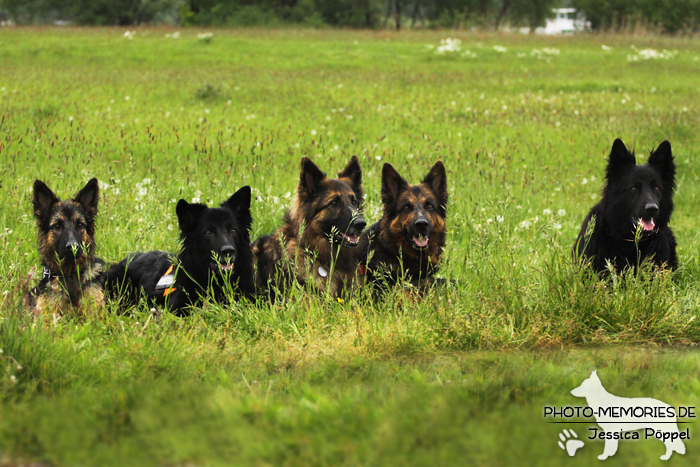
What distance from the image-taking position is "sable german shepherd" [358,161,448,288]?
5891mm

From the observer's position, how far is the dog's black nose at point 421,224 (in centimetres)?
575

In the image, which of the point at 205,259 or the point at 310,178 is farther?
the point at 310,178

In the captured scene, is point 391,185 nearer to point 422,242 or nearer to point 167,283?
point 422,242

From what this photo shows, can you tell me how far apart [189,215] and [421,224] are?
204 centimetres

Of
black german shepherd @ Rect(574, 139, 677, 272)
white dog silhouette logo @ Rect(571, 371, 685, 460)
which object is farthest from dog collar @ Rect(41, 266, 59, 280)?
black german shepherd @ Rect(574, 139, 677, 272)

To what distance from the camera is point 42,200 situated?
17.4ft

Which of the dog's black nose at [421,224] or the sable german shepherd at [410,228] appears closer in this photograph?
the dog's black nose at [421,224]

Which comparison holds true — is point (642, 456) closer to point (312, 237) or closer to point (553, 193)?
point (312, 237)

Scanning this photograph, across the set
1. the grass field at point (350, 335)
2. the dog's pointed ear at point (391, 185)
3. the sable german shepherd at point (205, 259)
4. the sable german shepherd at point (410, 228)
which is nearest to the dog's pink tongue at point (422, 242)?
the sable german shepherd at point (410, 228)

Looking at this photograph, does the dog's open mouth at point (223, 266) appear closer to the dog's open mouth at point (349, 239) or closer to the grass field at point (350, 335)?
the grass field at point (350, 335)

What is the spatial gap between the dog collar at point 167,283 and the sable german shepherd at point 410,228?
5.65 ft

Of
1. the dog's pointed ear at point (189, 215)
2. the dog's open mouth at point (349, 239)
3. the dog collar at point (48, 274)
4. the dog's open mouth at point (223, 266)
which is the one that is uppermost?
the dog's pointed ear at point (189, 215)

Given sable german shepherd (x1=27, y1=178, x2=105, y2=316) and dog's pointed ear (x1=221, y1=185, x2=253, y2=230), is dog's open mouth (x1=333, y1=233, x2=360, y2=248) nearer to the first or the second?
dog's pointed ear (x1=221, y1=185, x2=253, y2=230)

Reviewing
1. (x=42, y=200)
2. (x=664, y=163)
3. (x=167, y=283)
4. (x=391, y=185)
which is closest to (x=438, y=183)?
(x=391, y=185)
